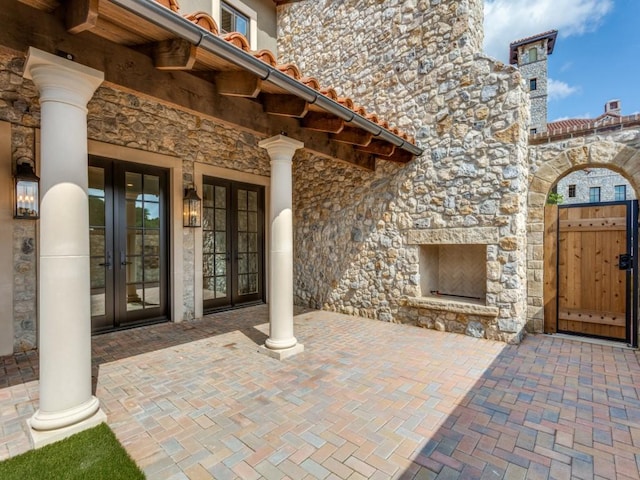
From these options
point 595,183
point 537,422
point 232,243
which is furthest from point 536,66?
point 537,422

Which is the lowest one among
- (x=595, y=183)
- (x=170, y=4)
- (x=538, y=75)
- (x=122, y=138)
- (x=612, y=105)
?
(x=122, y=138)

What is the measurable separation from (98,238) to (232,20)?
476 centimetres

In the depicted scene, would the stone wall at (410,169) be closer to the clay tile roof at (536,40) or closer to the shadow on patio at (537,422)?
the shadow on patio at (537,422)

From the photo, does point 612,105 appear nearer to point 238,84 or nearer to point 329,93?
point 329,93

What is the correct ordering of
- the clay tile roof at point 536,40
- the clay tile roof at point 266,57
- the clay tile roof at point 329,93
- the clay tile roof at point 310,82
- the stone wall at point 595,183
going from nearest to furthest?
the clay tile roof at point 266,57 < the clay tile roof at point 310,82 < the clay tile roof at point 329,93 < the stone wall at point 595,183 < the clay tile roof at point 536,40

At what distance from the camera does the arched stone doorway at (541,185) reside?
165 inches

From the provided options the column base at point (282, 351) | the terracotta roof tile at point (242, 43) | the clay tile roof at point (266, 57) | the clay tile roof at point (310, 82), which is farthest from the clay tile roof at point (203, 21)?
the column base at point (282, 351)

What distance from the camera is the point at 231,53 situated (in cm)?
230

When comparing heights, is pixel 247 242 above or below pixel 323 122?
below

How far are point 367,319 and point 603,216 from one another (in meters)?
3.69

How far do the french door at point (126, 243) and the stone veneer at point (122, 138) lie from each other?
0.38 m

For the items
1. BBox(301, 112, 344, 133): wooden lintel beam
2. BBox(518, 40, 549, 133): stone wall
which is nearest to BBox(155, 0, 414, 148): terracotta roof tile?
BBox(301, 112, 344, 133): wooden lintel beam

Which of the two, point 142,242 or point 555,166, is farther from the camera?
point 142,242

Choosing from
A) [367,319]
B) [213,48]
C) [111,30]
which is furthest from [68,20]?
[367,319]
